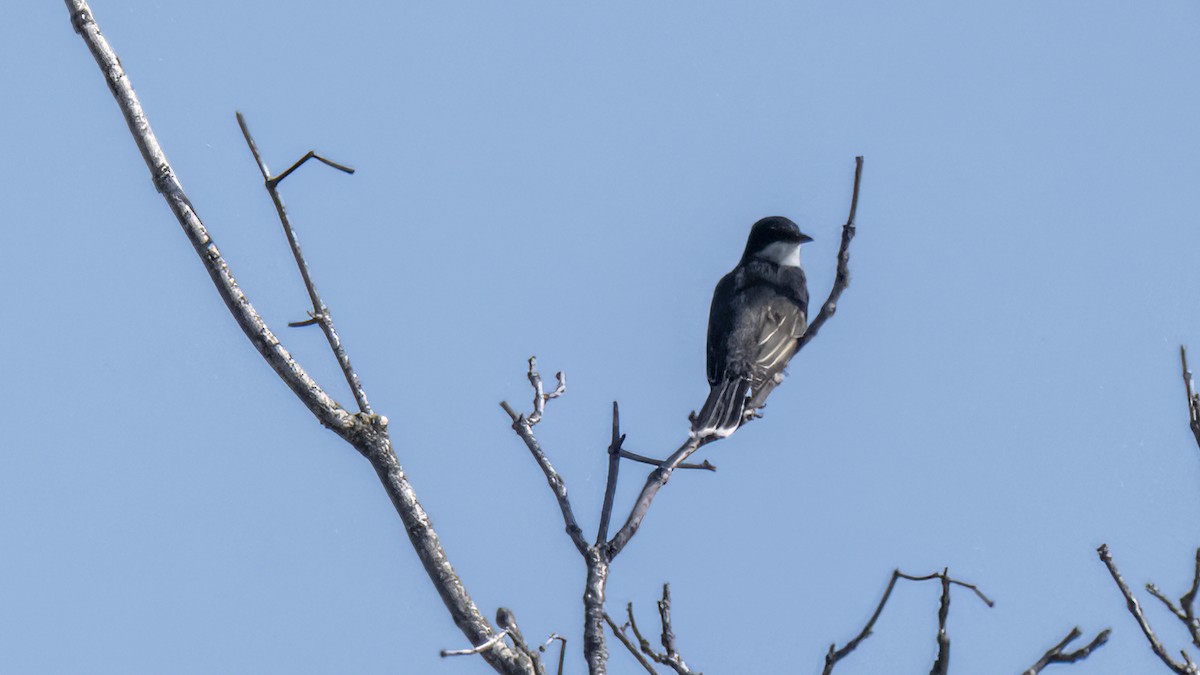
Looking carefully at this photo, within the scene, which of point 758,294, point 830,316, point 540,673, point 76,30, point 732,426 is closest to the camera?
point 540,673

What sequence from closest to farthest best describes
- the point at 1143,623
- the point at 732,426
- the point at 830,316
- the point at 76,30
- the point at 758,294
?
1. the point at 1143,623
2. the point at 76,30
3. the point at 830,316
4. the point at 732,426
5. the point at 758,294

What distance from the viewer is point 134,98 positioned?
15.8 ft

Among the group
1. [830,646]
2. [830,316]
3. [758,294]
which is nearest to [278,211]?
[830,646]

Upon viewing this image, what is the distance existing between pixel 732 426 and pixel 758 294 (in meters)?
3.24

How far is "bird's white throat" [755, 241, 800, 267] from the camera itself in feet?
39.3

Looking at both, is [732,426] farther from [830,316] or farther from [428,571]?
[428,571]

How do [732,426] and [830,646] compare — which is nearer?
[830,646]

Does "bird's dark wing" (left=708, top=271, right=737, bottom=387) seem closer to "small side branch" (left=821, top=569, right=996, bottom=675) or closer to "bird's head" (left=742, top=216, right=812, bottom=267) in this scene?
"bird's head" (left=742, top=216, right=812, bottom=267)

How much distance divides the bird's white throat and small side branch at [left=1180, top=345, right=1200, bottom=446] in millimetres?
7473

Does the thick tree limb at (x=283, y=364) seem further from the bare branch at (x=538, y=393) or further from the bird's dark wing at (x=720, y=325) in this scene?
the bird's dark wing at (x=720, y=325)

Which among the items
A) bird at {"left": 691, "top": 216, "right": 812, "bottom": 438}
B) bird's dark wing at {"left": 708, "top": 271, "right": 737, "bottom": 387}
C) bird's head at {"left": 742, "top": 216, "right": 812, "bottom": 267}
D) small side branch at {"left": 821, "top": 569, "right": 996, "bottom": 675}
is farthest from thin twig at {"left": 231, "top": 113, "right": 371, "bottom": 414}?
bird's head at {"left": 742, "top": 216, "right": 812, "bottom": 267}

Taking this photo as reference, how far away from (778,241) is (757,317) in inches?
60.5

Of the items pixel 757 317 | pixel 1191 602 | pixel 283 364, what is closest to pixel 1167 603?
pixel 1191 602

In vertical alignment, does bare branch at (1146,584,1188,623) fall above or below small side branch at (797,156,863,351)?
below
